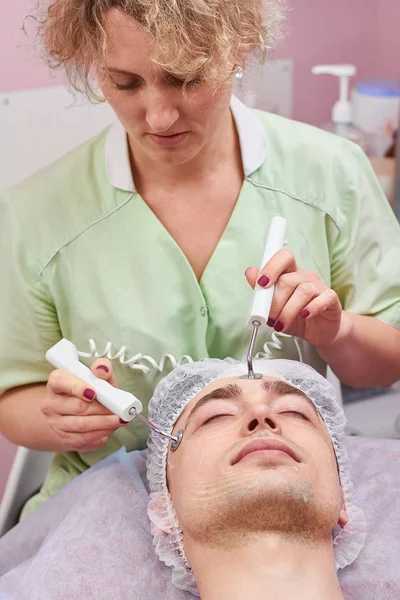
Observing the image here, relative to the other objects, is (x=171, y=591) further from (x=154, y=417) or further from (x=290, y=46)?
(x=290, y=46)

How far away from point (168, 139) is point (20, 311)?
38 cm

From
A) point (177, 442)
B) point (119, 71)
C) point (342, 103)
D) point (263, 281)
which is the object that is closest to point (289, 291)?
point (263, 281)

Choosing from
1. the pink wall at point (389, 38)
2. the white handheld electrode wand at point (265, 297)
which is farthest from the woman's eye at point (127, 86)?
the pink wall at point (389, 38)

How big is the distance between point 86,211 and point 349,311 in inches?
18.4

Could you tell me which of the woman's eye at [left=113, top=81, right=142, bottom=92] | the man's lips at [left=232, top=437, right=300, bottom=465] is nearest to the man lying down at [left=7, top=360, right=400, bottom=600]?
the man's lips at [left=232, top=437, right=300, bottom=465]

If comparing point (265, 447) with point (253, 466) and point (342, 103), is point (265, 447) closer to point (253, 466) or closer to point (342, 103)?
point (253, 466)

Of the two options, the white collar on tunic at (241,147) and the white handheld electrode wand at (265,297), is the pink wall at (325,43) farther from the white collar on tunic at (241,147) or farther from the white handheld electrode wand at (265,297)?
the white handheld electrode wand at (265,297)

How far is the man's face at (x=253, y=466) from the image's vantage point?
1.00 metres

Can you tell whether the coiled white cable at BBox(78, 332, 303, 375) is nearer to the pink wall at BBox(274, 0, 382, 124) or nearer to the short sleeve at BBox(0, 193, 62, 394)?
the short sleeve at BBox(0, 193, 62, 394)

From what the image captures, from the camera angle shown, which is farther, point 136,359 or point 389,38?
point 389,38

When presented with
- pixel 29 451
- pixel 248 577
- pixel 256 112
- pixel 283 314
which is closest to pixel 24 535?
pixel 29 451

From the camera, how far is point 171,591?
3.66ft

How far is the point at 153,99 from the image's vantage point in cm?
105

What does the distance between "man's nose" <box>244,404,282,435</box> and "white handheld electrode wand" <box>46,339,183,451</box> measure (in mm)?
108
